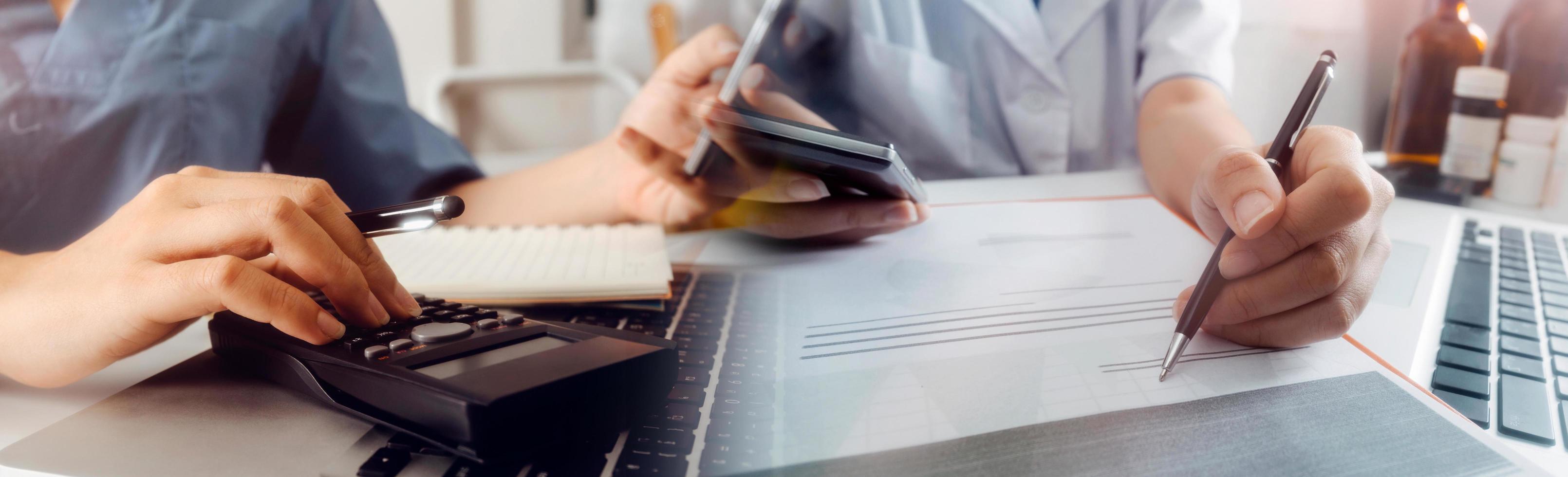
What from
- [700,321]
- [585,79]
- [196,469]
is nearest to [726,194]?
[700,321]

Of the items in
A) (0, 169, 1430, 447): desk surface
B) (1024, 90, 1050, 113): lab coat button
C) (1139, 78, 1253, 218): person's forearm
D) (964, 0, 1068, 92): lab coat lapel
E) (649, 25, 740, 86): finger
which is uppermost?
(964, 0, 1068, 92): lab coat lapel

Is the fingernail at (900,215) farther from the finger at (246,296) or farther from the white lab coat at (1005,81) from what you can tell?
the finger at (246,296)

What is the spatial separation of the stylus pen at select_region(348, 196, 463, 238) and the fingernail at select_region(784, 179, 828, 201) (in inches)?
4.3

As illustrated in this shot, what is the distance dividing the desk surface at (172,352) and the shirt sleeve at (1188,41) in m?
0.04

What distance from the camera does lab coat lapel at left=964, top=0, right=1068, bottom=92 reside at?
0.29 metres

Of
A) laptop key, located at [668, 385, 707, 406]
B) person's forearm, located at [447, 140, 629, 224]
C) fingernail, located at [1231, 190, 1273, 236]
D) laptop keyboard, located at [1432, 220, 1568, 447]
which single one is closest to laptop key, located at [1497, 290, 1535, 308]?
laptop keyboard, located at [1432, 220, 1568, 447]

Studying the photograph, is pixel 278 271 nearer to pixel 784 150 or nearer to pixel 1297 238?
pixel 784 150

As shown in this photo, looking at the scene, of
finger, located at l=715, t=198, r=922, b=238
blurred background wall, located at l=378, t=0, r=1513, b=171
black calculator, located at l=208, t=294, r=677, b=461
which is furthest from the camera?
blurred background wall, located at l=378, t=0, r=1513, b=171

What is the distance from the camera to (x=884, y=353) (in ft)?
0.62

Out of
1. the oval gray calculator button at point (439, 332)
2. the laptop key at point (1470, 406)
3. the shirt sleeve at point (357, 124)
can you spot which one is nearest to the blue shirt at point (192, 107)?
the shirt sleeve at point (357, 124)

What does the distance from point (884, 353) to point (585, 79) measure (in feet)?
2.88

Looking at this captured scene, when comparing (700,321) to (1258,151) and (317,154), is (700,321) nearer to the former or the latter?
(1258,151)

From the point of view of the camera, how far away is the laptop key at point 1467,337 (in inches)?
7.3

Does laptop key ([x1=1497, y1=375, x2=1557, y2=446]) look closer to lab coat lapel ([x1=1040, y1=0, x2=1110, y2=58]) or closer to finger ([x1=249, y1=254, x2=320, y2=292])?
lab coat lapel ([x1=1040, y1=0, x2=1110, y2=58])
